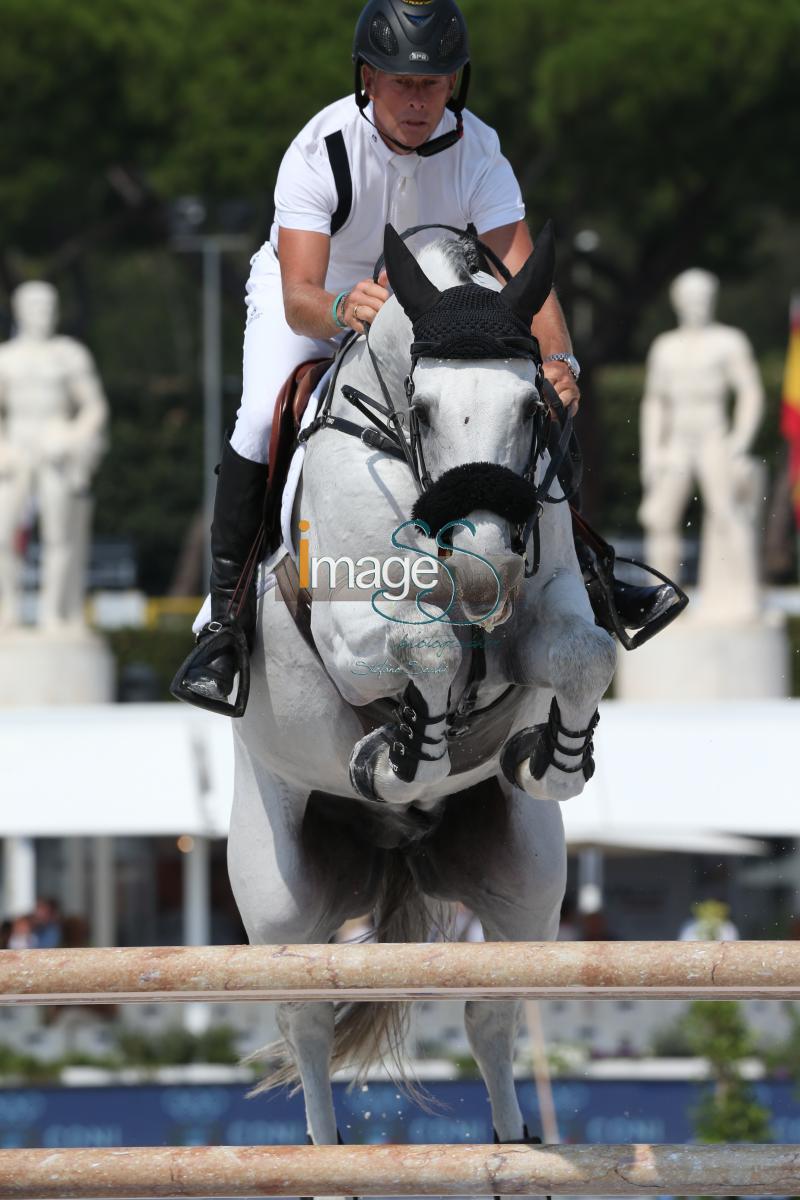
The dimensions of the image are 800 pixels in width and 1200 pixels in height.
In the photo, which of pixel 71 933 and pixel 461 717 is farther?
pixel 71 933

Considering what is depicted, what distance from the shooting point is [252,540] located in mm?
4879

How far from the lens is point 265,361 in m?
4.88

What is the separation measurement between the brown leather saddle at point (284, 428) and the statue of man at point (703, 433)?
32.1 ft

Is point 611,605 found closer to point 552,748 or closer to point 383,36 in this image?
point 552,748

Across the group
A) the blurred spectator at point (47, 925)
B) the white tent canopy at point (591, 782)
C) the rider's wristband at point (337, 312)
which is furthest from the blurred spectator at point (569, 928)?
the rider's wristband at point (337, 312)

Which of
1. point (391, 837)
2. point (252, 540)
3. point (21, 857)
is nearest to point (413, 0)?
point (252, 540)

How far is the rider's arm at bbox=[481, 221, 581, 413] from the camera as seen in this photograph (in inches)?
172

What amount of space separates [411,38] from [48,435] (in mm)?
11583

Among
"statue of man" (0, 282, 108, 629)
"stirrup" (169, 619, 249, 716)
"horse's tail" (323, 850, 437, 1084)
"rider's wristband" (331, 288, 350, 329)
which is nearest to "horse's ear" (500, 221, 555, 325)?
"rider's wristband" (331, 288, 350, 329)

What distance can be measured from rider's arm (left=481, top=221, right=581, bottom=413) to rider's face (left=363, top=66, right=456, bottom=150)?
0.34 metres

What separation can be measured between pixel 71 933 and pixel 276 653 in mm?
7671

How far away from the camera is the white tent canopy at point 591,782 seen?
1100 cm

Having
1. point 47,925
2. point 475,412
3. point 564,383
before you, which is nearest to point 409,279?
point 475,412

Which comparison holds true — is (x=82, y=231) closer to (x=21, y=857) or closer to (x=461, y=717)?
(x=21, y=857)
